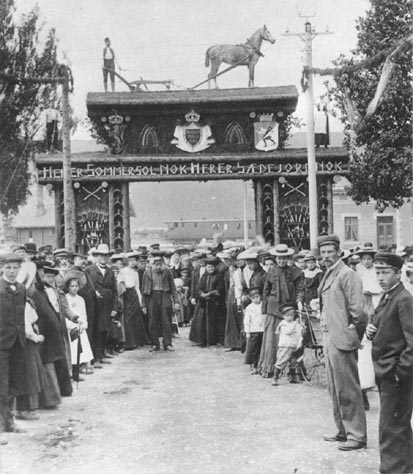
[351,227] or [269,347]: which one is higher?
[351,227]

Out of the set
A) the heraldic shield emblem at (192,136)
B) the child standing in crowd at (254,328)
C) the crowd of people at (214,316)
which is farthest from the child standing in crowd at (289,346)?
the heraldic shield emblem at (192,136)

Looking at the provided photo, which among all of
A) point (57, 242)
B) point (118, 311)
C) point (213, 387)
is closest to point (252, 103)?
point (57, 242)

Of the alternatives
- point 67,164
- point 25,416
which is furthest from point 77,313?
point 67,164

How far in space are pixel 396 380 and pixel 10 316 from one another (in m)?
4.30

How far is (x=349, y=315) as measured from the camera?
7203 mm

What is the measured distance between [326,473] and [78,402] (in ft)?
14.1

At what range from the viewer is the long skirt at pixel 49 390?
895 cm

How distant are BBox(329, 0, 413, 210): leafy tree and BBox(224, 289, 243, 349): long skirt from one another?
8.77 metres

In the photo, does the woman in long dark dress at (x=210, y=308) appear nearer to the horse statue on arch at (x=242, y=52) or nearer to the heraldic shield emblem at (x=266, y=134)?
the heraldic shield emblem at (x=266, y=134)

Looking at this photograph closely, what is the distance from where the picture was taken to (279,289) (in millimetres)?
11133

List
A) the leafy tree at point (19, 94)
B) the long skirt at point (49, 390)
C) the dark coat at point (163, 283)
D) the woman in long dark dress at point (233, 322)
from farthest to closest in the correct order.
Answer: the leafy tree at point (19, 94) → the dark coat at point (163, 283) → the woman in long dark dress at point (233, 322) → the long skirt at point (49, 390)

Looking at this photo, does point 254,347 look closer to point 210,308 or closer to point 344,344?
point 210,308

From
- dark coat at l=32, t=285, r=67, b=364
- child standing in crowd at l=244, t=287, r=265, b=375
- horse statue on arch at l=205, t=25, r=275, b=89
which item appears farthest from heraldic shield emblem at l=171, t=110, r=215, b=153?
dark coat at l=32, t=285, r=67, b=364

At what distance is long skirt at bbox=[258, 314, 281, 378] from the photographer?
11.0m
